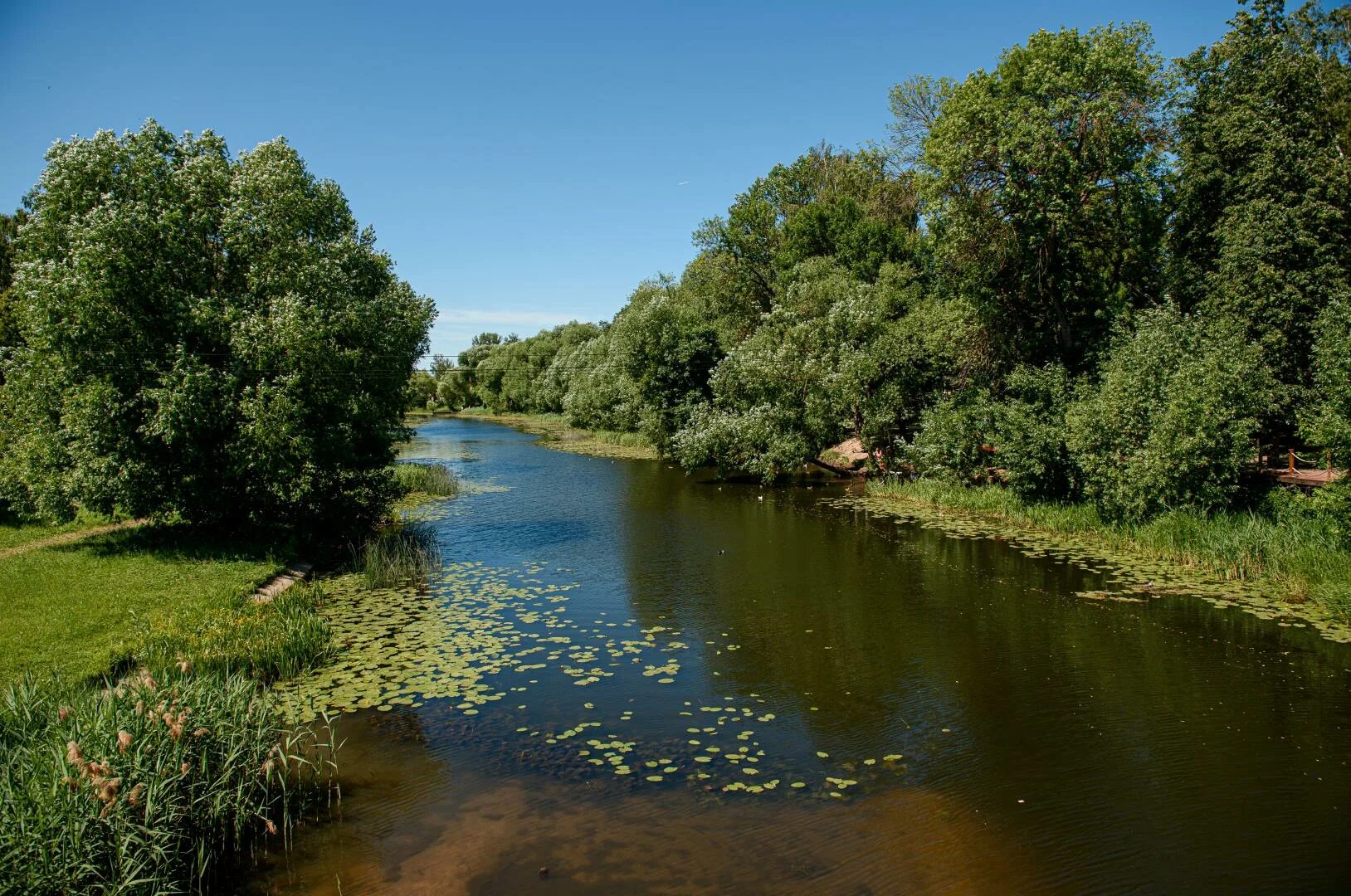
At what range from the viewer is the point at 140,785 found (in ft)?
21.8

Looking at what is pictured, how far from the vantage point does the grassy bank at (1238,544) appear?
49.6 feet

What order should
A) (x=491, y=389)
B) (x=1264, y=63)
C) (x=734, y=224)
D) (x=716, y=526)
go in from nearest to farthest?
(x=1264, y=63) < (x=716, y=526) < (x=734, y=224) < (x=491, y=389)

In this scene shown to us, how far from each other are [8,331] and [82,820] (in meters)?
27.1

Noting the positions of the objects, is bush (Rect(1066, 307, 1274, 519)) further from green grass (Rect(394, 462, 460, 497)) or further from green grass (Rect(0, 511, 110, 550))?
green grass (Rect(0, 511, 110, 550))

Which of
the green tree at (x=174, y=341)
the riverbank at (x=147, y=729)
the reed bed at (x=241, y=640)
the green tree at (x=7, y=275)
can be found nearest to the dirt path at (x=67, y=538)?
the green tree at (x=174, y=341)

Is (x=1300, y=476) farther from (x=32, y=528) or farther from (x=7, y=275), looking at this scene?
(x=7, y=275)

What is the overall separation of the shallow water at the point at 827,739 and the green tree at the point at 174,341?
Result: 4520 millimetres

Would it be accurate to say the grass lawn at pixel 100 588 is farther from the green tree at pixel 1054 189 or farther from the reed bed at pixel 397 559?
the green tree at pixel 1054 189

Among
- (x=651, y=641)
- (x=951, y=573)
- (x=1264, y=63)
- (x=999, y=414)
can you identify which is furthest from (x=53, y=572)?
(x=1264, y=63)

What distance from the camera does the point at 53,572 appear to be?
14711 millimetres

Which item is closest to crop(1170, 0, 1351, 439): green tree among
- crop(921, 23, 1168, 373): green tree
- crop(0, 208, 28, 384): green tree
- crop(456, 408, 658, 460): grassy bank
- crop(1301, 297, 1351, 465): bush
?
crop(921, 23, 1168, 373): green tree

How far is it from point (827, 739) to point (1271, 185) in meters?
20.5

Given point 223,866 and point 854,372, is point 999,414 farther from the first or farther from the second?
point 223,866

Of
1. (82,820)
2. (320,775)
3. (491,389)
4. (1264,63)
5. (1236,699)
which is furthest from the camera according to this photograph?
(491,389)
